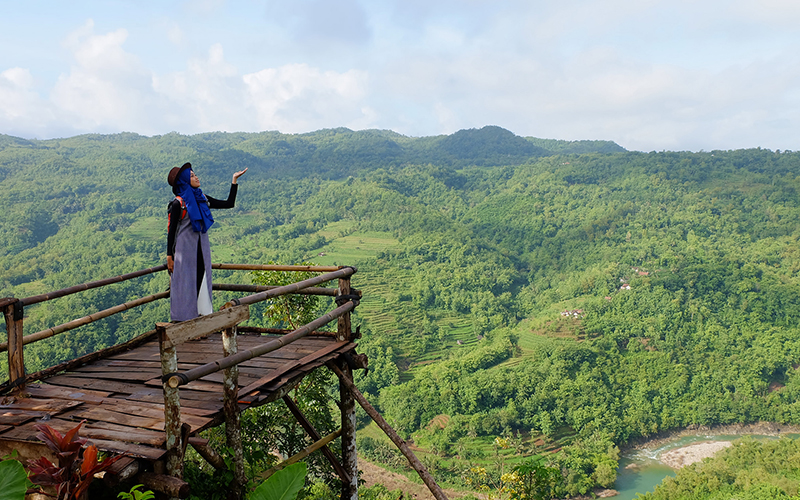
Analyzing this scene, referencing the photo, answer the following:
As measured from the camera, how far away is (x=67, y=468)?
6.03 feet

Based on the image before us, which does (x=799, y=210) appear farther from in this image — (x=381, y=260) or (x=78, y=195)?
(x=78, y=195)

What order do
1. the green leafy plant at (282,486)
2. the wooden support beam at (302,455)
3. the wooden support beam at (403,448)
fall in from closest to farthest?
the green leafy plant at (282,486) < the wooden support beam at (403,448) < the wooden support beam at (302,455)

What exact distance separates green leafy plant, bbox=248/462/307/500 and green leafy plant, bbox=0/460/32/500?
63cm

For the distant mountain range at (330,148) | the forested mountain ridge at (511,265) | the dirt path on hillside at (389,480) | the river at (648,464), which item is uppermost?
the distant mountain range at (330,148)

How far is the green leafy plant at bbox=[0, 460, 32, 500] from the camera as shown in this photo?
1418 mm

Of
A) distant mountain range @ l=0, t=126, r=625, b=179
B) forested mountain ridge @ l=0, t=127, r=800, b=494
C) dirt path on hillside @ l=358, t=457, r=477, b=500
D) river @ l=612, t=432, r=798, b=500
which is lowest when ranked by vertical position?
river @ l=612, t=432, r=798, b=500

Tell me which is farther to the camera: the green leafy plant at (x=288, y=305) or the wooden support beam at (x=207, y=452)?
the green leafy plant at (x=288, y=305)

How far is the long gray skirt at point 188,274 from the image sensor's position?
3.48 m

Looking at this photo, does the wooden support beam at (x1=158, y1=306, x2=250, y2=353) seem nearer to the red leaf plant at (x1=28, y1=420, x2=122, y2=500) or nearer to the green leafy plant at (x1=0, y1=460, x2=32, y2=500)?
the red leaf plant at (x1=28, y1=420, x2=122, y2=500)

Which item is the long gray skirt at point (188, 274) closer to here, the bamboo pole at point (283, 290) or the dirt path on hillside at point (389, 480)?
the bamboo pole at point (283, 290)

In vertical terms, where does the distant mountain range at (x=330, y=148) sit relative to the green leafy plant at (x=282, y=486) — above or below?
above

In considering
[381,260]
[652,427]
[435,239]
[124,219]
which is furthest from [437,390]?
[124,219]

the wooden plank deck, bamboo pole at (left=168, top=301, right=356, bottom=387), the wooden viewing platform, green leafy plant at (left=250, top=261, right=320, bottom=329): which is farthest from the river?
bamboo pole at (left=168, top=301, right=356, bottom=387)

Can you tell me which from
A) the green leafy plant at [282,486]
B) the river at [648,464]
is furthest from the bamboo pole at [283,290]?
the river at [648,464]
